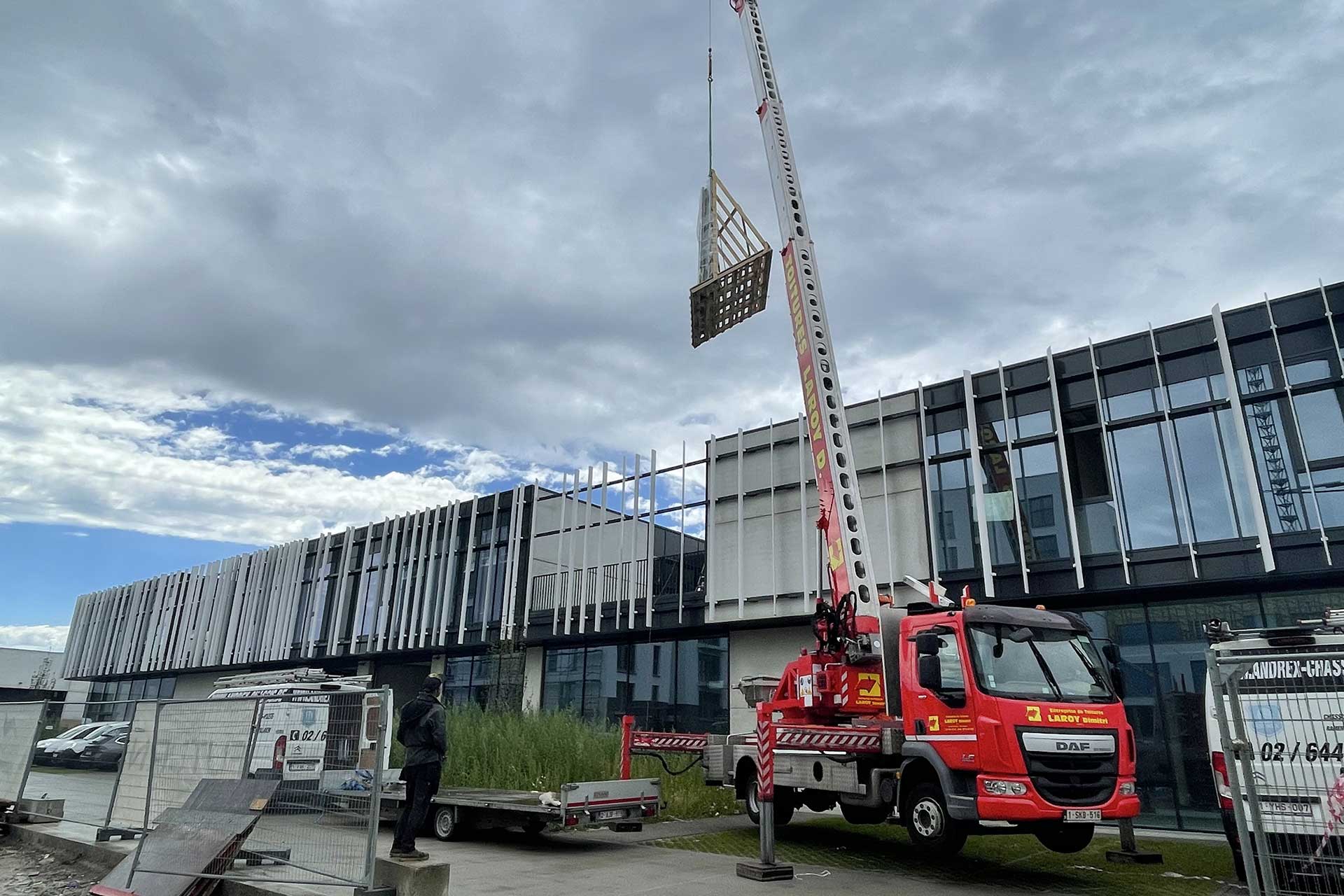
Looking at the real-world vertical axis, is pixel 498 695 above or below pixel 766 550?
below

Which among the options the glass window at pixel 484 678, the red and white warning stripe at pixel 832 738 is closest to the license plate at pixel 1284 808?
the red and white warning stripe at pixel 832 738

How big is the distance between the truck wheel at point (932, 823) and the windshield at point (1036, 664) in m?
1.27

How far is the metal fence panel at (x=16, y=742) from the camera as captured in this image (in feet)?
35.9

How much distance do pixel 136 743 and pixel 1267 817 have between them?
Answer: 32.3ft

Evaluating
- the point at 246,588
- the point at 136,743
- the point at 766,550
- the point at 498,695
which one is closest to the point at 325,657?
the point at 246,588

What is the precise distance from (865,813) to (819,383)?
563 centimetres

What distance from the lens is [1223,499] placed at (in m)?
14.3

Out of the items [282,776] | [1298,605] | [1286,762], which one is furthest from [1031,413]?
[282,776]

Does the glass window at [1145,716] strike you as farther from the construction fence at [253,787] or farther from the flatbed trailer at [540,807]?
the construction fence at [253,787]

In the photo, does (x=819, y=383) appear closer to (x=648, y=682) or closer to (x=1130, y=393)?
(x=1130, y=393)

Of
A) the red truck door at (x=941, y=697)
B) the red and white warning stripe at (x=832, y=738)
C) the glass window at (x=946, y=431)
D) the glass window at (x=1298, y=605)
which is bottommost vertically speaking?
the red and white warning stripe at (x=832, y=738)

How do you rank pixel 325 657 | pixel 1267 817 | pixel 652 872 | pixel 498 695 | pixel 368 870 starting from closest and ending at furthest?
pixel 1267 817, pixel 368 870, pixel 652 872, pixel 498 695, pixel 325 657

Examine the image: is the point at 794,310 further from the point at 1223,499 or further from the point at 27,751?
the point at 27,751

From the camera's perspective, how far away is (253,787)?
23.2ft
